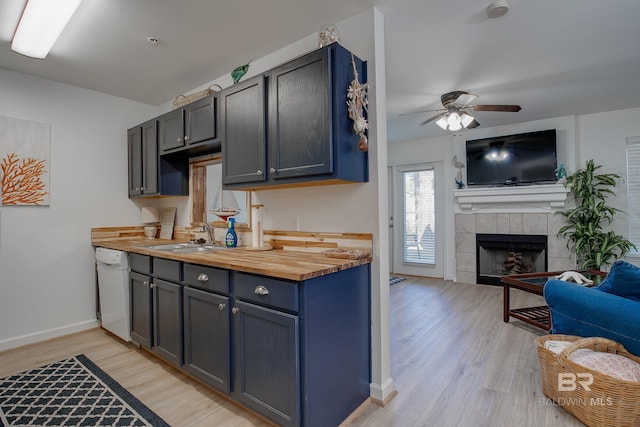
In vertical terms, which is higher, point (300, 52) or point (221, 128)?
point (300, 52)

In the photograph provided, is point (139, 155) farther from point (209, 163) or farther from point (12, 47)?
point (12, 47)

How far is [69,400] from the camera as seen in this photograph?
202 centimetres

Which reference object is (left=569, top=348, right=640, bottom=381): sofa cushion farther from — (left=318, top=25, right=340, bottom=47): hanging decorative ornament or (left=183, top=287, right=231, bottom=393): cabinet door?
(left=318, top=25, right=340, bottom=47): hanging decorative ornament

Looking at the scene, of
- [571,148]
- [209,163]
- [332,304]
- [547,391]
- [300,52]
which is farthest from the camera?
[571,148]

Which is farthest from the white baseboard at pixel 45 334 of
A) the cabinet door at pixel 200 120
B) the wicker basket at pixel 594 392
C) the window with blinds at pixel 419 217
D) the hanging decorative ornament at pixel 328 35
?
the window with blinds at pixel 419 217

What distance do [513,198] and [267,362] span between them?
457 centimetres

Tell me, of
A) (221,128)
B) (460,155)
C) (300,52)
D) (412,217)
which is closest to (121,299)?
(221,128)

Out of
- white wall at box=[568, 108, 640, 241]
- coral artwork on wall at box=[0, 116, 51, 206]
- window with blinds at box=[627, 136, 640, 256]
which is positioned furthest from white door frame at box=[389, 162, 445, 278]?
coral artwork on wall at box=[0, 116, 51, 206]

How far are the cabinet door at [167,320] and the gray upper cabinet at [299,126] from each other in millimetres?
916

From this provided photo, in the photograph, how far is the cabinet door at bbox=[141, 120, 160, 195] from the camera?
318 cm

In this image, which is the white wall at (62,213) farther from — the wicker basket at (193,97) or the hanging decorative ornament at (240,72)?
the hanging decorative ornament at (240,72)

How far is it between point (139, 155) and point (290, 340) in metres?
2.90

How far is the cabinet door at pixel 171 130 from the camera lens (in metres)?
2.86

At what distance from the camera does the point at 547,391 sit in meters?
2.02
